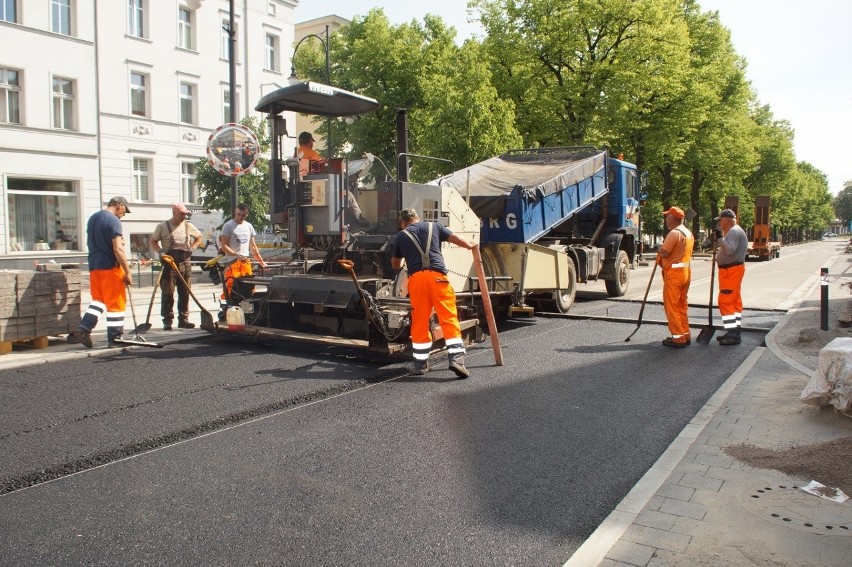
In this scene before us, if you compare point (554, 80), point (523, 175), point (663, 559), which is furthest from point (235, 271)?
point (554, 80)

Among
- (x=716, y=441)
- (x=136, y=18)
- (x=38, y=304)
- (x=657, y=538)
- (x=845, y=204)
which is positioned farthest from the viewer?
(x=845, y=204)

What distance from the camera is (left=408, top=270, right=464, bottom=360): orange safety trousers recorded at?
7152mm

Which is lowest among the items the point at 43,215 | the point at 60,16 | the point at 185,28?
the point at 43,215

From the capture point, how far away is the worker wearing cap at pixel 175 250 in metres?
9.75

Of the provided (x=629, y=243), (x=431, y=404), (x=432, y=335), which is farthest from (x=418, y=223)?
(x=629, y=243)

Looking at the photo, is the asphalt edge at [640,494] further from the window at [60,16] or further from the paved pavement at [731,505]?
the window at [60,16]

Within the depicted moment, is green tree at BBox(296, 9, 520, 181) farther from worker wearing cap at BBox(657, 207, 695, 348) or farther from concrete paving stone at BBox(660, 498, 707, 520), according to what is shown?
concrete paving stone at BBox(660, 498, 707, 520)

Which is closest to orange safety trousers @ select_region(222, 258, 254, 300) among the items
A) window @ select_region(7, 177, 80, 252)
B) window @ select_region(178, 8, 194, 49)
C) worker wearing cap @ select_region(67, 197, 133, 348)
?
worker wearing cap @ select_region(67, 197, 133, 348)

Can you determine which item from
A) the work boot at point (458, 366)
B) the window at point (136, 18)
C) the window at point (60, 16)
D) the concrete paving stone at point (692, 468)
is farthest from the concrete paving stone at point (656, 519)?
the window at point (136, 18)

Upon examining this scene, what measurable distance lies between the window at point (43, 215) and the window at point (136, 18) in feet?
20.5

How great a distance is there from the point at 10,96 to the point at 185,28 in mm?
8046

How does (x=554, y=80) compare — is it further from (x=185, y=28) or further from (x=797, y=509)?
(x=797, y=509)

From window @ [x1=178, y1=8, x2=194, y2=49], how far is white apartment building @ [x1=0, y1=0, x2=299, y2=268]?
39 millimetres

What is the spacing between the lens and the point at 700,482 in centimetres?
416
